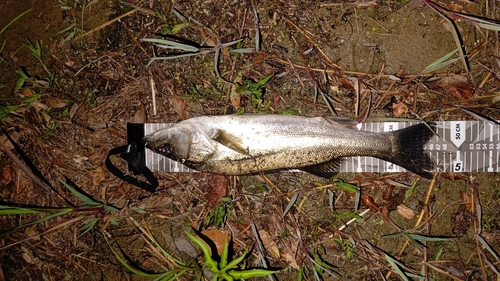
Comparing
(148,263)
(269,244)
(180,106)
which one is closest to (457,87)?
(269,244)

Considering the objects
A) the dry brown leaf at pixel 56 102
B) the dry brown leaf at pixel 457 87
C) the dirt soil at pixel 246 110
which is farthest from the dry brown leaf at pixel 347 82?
the dry brown leaf at pixel 56 102

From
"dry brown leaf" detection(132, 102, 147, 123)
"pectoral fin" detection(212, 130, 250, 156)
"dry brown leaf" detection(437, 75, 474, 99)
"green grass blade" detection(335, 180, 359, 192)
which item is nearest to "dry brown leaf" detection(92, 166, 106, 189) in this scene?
"dry brown leaf" detection(132, 102, 147, 123)

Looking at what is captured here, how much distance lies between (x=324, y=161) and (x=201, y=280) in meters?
1.50

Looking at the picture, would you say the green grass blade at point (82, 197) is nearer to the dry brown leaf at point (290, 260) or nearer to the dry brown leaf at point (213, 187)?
the dry brown leaf at point (213, 187)

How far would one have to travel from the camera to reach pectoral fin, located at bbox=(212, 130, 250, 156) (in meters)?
2.71

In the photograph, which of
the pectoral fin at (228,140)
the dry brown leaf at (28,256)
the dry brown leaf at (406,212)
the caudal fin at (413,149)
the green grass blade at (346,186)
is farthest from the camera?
the dry brown leaf at (28,256)

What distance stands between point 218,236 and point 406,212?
5.54ft

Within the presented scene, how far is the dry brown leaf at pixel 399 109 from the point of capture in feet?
9.66

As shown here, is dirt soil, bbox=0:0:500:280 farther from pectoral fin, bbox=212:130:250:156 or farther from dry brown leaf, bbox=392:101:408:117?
pectoral fin, bbox=212:130:250:156

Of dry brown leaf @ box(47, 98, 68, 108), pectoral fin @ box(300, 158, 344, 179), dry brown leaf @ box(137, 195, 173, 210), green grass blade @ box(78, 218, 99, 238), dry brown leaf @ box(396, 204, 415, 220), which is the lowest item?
green grass blade @ box(78, 218, 99, 238)

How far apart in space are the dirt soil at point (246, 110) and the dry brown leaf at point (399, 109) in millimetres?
17

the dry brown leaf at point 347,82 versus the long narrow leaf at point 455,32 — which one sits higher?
the long narrow leaf at point 455,32

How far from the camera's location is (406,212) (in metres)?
3.03

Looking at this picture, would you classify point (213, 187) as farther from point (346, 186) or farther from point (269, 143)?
point (346, 186)
